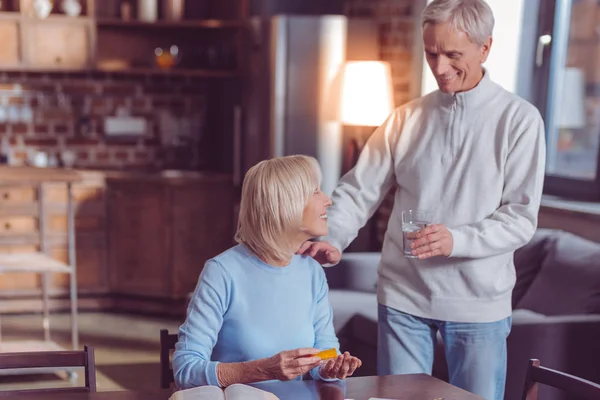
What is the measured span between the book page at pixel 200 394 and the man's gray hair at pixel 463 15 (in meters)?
1.03

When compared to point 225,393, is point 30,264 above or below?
below

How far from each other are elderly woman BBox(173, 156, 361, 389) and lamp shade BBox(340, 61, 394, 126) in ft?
7.44

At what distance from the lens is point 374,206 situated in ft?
7.48

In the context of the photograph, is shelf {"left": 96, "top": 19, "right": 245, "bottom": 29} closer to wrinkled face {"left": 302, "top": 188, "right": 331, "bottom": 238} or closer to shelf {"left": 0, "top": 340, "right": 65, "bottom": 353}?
shelf {"left": 0, "top": 340, "right": 65, "bottom": 353}

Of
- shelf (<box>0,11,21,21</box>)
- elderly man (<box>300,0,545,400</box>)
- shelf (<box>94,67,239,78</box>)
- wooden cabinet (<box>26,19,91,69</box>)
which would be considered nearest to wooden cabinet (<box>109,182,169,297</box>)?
shelf (<box>94,67,239,78</box>)

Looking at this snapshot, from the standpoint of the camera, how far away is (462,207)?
6.67ft

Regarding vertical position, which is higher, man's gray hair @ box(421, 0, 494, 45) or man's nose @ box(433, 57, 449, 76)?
man's gray hair @ box(421, 0, 494, 45)

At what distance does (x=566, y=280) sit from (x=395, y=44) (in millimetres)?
1824

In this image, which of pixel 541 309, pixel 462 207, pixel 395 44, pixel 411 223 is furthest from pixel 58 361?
pixel 395 44

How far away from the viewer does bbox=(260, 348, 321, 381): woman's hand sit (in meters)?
1.57

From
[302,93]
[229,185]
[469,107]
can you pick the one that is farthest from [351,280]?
[469,107]

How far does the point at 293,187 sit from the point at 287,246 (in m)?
0.13

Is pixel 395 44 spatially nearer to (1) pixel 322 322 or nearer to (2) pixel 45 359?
(1) pixel 322 322

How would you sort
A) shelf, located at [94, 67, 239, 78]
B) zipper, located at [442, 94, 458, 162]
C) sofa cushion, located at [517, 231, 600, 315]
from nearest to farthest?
zipper, located at [442, 94, 458, 162] → sofa cushion, located at [517, 231, 600, 315] → shelf, located at [94, 67, 239, 78]
